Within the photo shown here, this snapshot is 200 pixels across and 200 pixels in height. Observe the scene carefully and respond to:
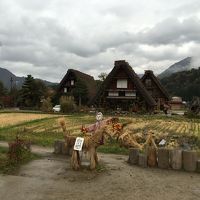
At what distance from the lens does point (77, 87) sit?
5366 cm

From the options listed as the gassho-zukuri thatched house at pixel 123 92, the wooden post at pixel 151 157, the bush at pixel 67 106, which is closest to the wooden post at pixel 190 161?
the wooden post at pixel 151 157

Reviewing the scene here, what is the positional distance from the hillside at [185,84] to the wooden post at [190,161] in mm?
84571

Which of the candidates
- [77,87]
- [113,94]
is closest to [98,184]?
[113,94]

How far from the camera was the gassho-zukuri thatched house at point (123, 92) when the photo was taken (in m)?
44.0

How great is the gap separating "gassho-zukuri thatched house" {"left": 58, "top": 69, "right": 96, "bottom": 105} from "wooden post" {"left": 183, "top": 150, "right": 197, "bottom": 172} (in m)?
41.5

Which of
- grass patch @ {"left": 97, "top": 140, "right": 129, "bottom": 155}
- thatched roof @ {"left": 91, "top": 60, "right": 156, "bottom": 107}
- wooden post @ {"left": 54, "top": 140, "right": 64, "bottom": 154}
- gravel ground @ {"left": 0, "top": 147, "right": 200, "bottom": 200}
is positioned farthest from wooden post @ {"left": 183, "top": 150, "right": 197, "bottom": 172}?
thatched roof @ {"left": 91, "top": 60, "right": 156, "bottom": 107}

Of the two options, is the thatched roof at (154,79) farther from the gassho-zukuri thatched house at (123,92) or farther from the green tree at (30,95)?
the green tree at (30,95)

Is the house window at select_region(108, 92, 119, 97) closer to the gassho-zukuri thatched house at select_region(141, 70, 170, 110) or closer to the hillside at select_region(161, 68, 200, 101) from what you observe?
the gassho-zukuri thatched house at select_region(141, 70, 170, 110)

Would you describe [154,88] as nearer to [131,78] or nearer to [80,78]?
[80,78]

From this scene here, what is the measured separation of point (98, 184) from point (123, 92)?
121ft

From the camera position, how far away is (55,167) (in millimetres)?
11539

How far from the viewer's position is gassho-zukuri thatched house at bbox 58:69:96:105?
53750 mm

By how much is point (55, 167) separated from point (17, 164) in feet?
4.18

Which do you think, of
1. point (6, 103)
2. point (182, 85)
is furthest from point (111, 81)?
point (182, 85)
